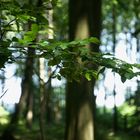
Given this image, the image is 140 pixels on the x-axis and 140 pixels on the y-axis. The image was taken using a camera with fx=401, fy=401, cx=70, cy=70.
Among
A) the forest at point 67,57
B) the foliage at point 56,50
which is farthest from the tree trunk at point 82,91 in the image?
the foliage at point 56,50

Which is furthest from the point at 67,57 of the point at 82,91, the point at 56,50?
the point at 82,91

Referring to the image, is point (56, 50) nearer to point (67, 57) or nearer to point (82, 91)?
point (67, 57)

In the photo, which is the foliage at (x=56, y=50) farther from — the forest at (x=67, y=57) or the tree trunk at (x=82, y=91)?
the tree trunk at (x=82, y=91)

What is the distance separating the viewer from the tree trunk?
5.32 metres

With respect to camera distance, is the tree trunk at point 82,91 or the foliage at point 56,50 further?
the tree trunk at point 82,91

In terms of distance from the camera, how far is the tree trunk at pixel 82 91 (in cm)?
532

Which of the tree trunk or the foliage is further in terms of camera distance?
the tree trunk

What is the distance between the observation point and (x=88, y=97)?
17.5ft

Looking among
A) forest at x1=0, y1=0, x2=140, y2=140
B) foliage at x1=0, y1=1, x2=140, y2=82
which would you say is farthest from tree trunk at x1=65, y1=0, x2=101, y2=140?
foliage at x1=0, y1=1, x2=140, y2=82

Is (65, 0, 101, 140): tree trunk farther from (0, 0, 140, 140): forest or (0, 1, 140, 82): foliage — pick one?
(0, 1, 140, 82): foliage

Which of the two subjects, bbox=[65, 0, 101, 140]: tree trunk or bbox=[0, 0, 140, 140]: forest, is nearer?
bbox=[0, 0, 140, 140]: forest

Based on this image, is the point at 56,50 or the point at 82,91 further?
the point at 82,91

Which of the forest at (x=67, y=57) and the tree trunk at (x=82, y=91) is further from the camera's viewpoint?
the tree trunk at (x=82, y=91)

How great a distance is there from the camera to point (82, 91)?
537 cm
